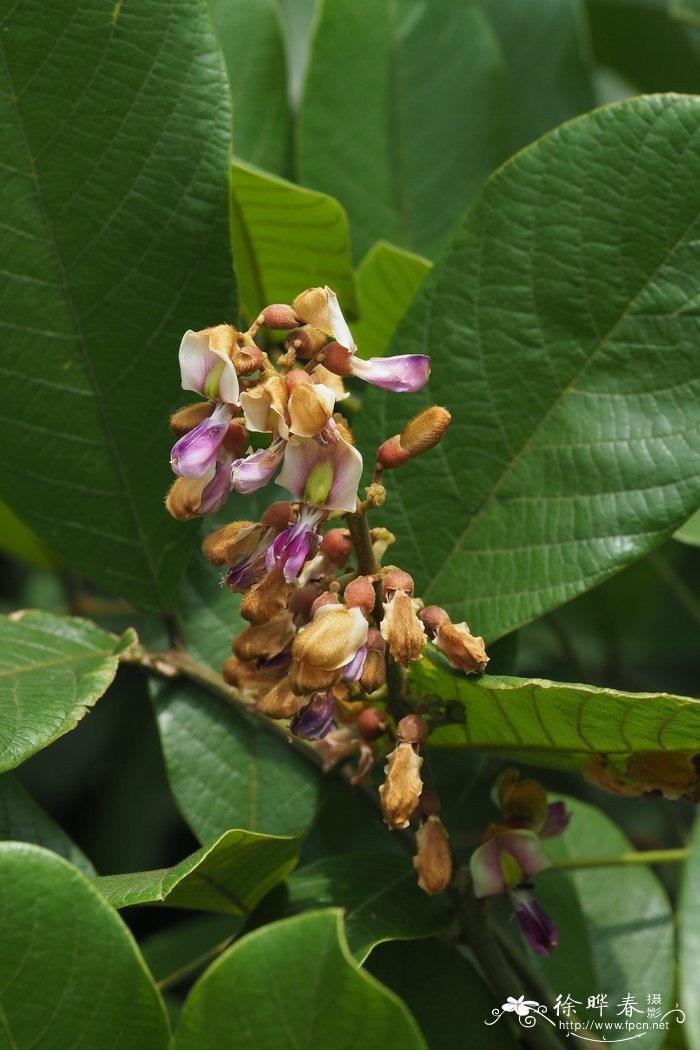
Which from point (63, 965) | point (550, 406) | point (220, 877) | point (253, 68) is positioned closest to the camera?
point (63, 965)

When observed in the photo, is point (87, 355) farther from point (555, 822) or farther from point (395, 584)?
point (555, 822)

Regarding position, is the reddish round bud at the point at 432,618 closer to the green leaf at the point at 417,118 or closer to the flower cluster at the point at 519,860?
the flower cluster at the point at 519,860

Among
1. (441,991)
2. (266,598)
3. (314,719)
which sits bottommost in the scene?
(441,991)

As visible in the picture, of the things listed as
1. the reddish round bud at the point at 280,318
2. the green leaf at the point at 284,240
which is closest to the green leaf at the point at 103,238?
the green leaf at the point at 284,240

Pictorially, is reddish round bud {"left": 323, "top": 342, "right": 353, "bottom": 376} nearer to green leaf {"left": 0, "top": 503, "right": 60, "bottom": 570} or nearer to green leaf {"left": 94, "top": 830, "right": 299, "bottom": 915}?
green leaf {"left": 94, "top": 830, "right": 299, "bottom": 915}

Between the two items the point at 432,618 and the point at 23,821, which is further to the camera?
the point at 23,821

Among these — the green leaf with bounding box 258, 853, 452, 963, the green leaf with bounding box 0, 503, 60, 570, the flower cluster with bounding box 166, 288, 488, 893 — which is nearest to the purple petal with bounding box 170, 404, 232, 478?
the flower cluster with bounding box 166, 288, 488, 893

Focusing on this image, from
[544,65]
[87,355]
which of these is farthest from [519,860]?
[544,65]

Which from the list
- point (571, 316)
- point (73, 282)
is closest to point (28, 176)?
point (73, 282)
